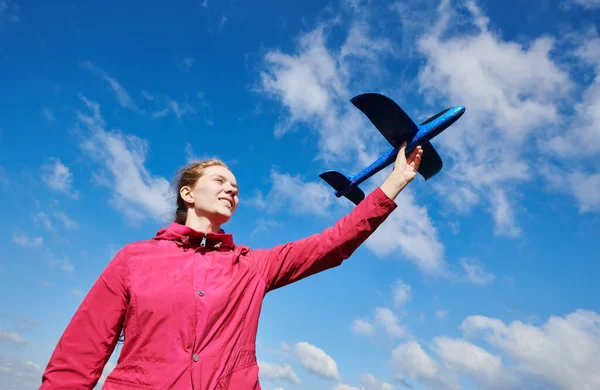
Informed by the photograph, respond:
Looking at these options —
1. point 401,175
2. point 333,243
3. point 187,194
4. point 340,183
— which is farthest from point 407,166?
point 340,183

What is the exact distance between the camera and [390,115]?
9.20m

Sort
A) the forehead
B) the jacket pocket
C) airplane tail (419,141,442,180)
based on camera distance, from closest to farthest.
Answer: the jacket pocket
the forehead
airplane tail (419,141,442,180)

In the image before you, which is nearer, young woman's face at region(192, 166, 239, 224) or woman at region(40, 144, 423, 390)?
woman at region(40, 144, 423, 390)

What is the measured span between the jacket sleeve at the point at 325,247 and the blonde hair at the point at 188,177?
0.98 m

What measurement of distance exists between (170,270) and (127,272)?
0.33 meters

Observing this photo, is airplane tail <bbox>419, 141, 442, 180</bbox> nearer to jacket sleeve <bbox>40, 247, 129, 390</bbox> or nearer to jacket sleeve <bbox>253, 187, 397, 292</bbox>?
jacket sleeve <bbox>253, 187, 397, 292</bbox>

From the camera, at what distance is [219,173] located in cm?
404

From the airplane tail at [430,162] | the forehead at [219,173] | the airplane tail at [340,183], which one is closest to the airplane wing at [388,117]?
the airplane tail at [430,162]

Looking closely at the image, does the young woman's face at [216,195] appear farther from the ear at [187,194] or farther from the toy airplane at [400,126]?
the toy airplane at [400,126]

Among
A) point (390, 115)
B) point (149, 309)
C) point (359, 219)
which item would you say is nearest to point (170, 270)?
point (149, 309)

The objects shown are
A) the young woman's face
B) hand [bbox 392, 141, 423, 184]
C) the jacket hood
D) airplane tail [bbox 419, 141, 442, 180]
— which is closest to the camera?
the jacket hood

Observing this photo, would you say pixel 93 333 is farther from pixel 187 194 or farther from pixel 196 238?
pixel 187 194

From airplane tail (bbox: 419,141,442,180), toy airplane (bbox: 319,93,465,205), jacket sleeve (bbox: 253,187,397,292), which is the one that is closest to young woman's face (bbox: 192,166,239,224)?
jacket sleeve (bbox: 253,187,397,292)

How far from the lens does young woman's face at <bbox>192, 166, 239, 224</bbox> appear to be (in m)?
3.79
